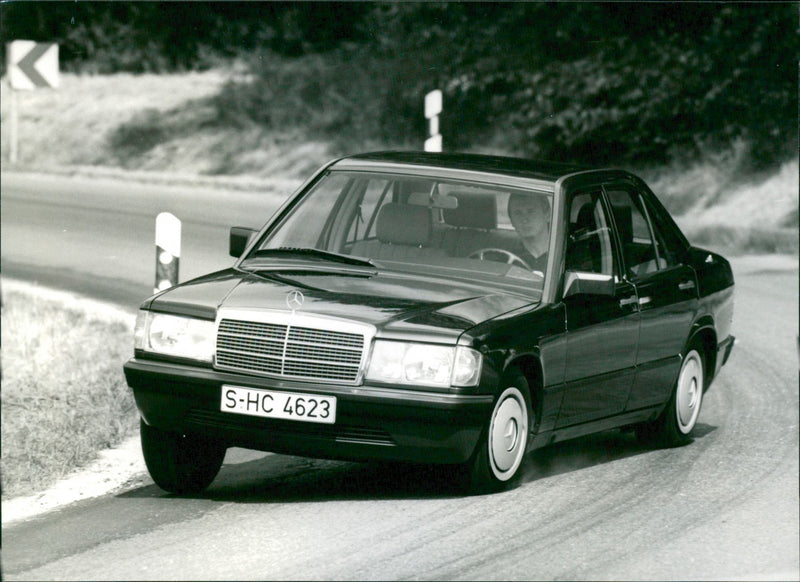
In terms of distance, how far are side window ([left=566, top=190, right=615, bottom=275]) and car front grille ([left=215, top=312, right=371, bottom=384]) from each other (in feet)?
4.93

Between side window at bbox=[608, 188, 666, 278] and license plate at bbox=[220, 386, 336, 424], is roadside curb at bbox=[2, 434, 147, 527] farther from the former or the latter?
side window at bbox=[608, 188, 666, 278]

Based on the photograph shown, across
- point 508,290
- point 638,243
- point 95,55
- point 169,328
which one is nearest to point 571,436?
point 508,290

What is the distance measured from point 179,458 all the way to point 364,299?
112 centimetres

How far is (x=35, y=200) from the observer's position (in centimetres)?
2245

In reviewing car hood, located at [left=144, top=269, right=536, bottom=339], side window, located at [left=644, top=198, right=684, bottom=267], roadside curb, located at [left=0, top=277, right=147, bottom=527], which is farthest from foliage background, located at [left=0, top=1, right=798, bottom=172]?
car hood, located at [left=144, top=269, right=536, bottom=339]

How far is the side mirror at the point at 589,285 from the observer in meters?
7.46

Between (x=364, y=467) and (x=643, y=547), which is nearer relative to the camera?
(x=643, y=547)

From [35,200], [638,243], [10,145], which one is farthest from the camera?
[10,145]

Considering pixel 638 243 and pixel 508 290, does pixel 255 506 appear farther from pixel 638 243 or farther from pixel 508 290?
pixel 638 243

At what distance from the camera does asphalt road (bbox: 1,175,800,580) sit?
19.4ft

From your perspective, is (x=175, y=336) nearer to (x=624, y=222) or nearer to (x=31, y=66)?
(x=624, y=222)

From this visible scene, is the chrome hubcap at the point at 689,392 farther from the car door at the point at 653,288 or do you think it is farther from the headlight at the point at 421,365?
the headlight at the point at 421,365

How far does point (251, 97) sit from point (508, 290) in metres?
25.0

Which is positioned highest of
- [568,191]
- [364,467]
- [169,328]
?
[568,191]
